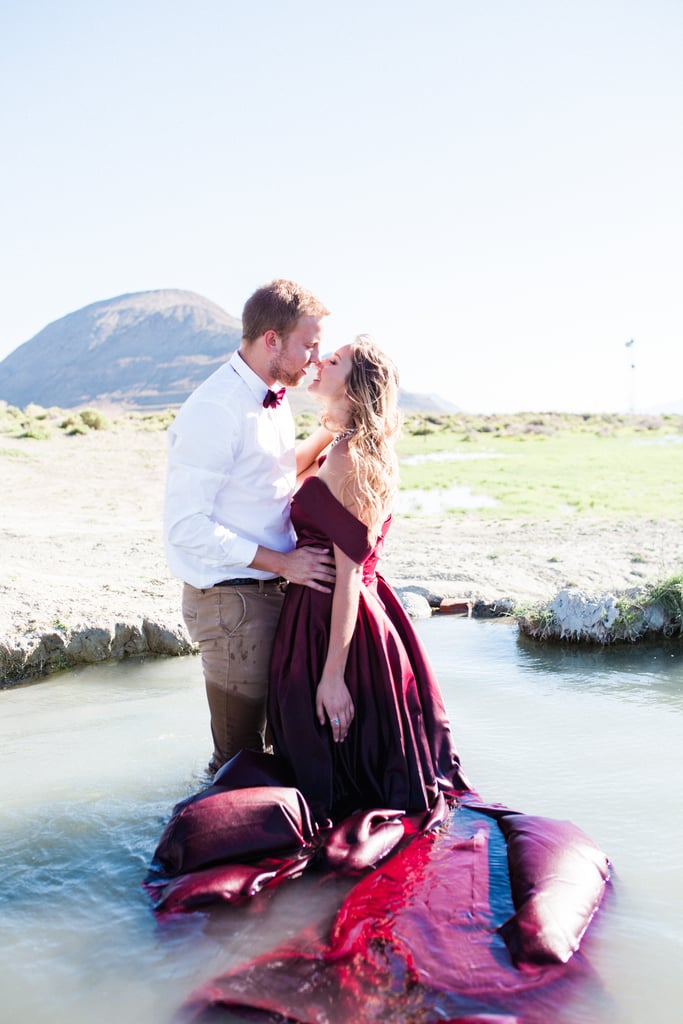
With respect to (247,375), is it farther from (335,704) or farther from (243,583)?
(335,704)

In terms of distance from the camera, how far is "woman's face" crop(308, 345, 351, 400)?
3727mm

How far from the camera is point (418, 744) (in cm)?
387

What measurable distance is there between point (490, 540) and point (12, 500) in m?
7.24

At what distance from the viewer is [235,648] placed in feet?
12.7

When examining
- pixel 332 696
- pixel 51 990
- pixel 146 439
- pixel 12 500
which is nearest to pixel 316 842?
pixel 332 696

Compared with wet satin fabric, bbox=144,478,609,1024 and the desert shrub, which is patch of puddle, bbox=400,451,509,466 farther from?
wet satin fabric, bbox=144,478,609,1024

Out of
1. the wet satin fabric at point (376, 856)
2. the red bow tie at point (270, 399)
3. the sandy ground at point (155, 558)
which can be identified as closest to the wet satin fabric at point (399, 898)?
the wet satin fabric at point (376, 856)

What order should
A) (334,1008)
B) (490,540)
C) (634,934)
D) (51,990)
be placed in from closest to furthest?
(334,1008) < (51,990) < (634,934) < (490,540)

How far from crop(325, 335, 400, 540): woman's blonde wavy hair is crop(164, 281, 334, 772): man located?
23cm

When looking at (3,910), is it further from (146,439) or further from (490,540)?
(146,439)

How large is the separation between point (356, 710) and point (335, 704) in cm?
15

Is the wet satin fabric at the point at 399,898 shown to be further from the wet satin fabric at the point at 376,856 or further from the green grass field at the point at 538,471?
the green grass field at the point at 538,471

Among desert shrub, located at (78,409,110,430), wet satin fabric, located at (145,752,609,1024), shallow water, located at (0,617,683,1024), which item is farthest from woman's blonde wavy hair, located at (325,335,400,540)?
desert shrub, located at (78,409,110,430)

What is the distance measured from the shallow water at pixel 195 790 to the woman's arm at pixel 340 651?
24.4 inches
